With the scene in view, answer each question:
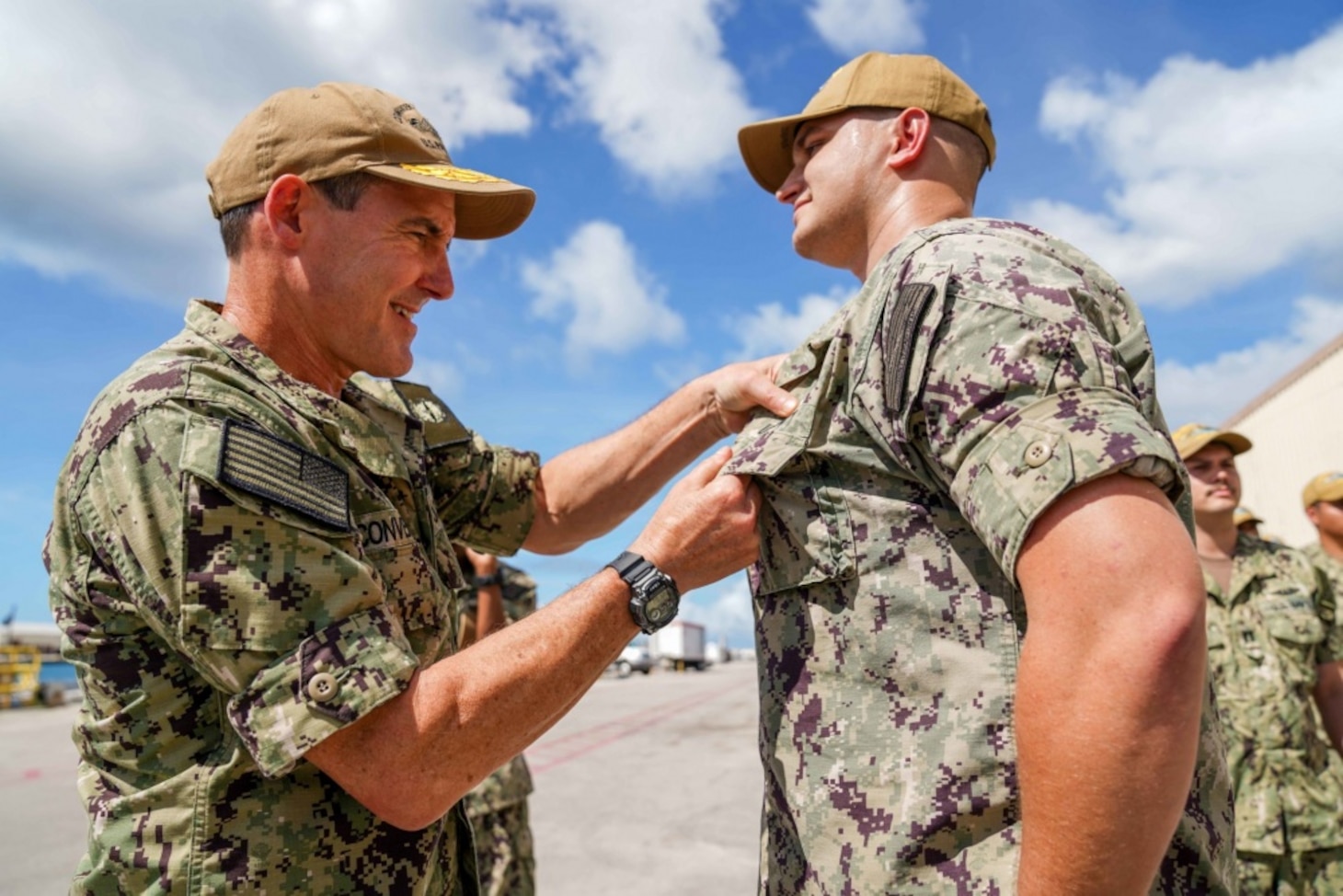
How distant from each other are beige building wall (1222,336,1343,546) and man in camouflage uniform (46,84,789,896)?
2237 centimetres

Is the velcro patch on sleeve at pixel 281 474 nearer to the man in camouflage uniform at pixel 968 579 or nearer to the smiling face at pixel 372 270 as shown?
the smiling face at pixel 372 270

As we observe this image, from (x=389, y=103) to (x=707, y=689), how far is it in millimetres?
28245

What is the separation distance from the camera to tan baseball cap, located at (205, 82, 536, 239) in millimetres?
2348

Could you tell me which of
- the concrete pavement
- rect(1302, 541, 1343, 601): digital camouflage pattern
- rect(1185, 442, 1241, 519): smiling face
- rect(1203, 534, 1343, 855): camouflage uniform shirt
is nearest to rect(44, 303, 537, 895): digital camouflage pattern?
rect(1203, 534, 1343, 855): camouflage uniform shirt

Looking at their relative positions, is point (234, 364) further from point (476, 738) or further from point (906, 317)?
point (906, 317)

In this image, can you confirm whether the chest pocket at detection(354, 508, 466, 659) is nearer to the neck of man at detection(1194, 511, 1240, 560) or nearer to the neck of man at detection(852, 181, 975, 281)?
the neck of man at detection(852, 181, 975, 281)

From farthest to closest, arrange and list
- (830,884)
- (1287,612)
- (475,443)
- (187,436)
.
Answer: (1287,612), (475,443), (187,436), (830,884)

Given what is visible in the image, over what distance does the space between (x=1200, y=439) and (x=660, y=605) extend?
390 centimetres

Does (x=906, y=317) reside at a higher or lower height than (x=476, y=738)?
higher

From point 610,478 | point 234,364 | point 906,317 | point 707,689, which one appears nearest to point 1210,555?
point 610,478

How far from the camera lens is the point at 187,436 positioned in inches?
75.2


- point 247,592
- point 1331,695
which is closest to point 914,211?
point 247,592

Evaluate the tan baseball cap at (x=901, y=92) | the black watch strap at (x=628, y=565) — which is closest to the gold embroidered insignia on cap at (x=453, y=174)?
the tan baseball cap at (x=901, y=92)

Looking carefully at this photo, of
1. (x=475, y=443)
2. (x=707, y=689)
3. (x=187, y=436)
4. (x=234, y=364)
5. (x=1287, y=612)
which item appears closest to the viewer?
(x=187, y=436)
